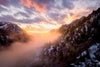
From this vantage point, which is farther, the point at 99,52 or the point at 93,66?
the point at 99,52

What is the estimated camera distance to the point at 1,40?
23266 mm

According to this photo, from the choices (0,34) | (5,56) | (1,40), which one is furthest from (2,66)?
(0,34)

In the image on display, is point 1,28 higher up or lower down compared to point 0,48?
higher up

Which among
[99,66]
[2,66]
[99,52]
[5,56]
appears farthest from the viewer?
[5,56]

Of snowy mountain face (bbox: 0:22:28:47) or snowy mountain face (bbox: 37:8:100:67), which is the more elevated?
snowy mountain face (bbox: 0:22:28:47)

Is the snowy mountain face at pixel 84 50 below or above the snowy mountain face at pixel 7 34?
below

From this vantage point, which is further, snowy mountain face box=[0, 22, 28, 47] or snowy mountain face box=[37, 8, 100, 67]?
snowy mountain face box=[0, 22, 28, 47]

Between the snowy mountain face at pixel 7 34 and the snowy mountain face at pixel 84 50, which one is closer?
the snowy mountain face at pixel 84 50

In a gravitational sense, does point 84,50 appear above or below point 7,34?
below

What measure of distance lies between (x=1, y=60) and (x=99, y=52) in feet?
→ 119

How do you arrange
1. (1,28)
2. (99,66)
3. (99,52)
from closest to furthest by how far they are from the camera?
(99,66) → (99,52) → (1,28)

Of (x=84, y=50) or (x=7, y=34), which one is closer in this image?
(x=84, y=50)

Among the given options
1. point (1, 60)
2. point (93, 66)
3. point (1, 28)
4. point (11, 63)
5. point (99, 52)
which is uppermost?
point (1, 28)

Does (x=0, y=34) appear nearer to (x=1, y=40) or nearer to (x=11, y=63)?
(x=1, y=40)
